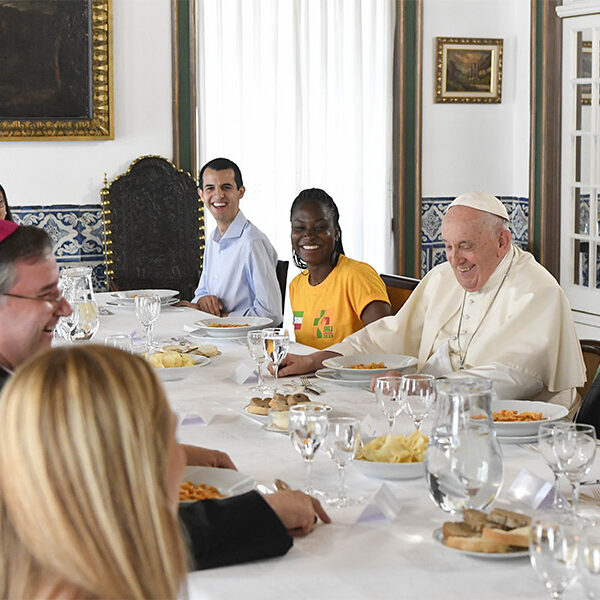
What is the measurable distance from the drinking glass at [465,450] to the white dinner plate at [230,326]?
225 cm

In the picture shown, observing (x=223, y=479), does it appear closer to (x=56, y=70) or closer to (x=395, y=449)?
(x=395, y=449)

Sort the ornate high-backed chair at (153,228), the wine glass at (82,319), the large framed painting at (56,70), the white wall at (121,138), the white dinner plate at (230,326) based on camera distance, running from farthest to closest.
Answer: the ornate high-backed chair at (153,228), the white wall at (121,138), the large framed painting at (56,70), the white dinner plate at (230,326), the wine glass at (82,319)

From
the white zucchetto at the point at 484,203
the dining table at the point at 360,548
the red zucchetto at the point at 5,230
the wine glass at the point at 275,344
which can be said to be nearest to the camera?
the dining table at the point at 360,548

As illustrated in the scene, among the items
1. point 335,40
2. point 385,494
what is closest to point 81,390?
point 385,494

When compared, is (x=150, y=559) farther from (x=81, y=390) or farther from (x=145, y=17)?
(x=145, y=17)

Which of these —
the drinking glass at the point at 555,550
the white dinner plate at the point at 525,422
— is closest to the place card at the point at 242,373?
the white dinner plate at the point at 525,422

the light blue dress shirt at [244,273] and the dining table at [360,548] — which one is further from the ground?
the light blue dress shirt at [244,273]

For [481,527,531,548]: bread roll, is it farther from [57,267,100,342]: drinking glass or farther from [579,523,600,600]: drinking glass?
[57,267,100,342]: drinking glass

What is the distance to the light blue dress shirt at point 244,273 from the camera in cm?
503

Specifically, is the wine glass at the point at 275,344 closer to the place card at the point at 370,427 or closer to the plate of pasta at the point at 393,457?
the place card at the point at 370,427

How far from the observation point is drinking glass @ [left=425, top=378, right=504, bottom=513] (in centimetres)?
174

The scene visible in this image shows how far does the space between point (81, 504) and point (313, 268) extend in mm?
3390

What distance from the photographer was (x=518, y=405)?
103 inches

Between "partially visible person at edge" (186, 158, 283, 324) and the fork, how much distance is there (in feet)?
5.33
